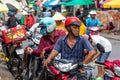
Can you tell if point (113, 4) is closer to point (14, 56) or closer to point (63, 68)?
point (14, 56)

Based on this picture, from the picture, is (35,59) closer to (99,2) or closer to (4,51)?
(4,51)

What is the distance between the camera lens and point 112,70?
535 cm

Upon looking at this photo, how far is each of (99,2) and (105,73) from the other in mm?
22433

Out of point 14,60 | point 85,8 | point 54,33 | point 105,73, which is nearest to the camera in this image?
point 105,73

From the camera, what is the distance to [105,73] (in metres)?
5.44

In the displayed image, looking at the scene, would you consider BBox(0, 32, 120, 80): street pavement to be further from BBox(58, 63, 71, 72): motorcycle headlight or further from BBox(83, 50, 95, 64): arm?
BBox(83, 50, 95, 64): arm

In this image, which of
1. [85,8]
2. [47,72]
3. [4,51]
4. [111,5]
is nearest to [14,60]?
[4,51]

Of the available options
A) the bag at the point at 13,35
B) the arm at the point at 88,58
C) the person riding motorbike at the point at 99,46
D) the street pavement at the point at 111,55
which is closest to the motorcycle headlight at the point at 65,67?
the arm at the point at 88,58

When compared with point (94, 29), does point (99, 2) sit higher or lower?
lower

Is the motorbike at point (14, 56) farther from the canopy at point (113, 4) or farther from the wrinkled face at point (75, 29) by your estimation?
the canopy at point (113, 4)

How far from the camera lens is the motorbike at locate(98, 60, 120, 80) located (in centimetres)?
523

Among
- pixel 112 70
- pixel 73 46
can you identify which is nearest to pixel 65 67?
pixel 73 46

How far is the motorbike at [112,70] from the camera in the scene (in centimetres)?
523

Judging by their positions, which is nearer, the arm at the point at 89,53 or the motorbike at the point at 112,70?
the motorbike at the point at 112,70
